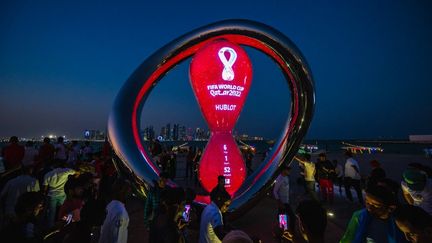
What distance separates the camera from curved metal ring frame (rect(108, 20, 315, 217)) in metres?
6.00

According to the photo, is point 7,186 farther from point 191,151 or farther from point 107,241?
point 191,151

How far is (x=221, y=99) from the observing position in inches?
238

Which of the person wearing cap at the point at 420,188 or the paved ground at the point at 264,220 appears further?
the paved ground at the point at 264,220

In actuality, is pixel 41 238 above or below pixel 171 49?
below

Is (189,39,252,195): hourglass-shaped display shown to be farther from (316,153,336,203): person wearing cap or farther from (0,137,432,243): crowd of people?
(316,153,336,203): person wearing cap

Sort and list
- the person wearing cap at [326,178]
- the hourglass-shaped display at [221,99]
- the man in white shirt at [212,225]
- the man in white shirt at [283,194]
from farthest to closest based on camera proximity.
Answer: the person wearing cap at [326,178], the hourglass-shaped display at [221,99], the man in white shirt at [283,194], the man in white shirt at [212,225]

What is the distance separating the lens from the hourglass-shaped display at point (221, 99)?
5961 millimetres

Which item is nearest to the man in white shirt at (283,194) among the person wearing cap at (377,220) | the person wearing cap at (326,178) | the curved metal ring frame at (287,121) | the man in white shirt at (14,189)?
the curved metal ring frame at (287,121)

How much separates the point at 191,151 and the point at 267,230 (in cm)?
838

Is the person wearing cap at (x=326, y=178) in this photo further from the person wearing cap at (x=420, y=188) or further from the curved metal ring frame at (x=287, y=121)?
the person wearing cap at (x=420, y=188)

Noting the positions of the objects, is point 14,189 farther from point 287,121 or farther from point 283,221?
point 287,121

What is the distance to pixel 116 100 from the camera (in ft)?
21.9

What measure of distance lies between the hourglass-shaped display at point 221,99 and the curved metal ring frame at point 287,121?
644mm

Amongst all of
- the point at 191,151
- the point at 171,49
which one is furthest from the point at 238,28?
the point at 191,151
